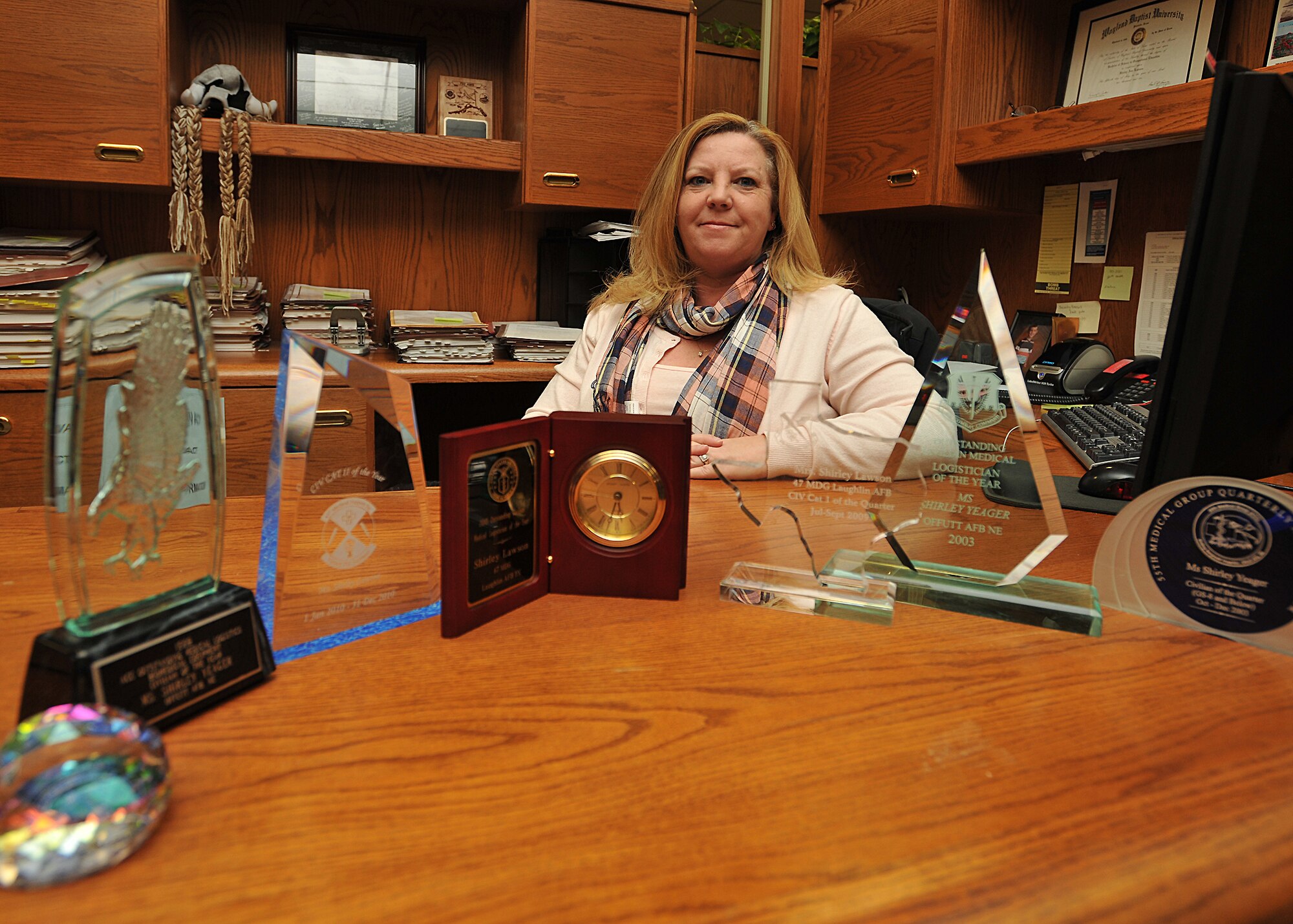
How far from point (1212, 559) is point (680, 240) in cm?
150

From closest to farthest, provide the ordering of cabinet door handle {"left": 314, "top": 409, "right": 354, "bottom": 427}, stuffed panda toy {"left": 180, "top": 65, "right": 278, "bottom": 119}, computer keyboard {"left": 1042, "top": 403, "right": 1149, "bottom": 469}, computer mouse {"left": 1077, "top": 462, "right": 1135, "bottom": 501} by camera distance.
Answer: cabinet door handle {"left": 314, "top": 409, "right": 354, "bottom": 427}
computer mouse {"left": 1077, "top": 462, "right": 1135, "bottom": 501}
computer keyboard {"left": 1042, "top": 403, "right": 1149, "bottom": 469}
stuffed panda toy {"left": 180, "top": 65, "right": 278, "bottom": 119}

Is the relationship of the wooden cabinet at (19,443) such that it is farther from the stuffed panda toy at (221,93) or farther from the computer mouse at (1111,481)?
the computer mouse at (1111,481)

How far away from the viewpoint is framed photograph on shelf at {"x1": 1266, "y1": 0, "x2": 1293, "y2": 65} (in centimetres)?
178

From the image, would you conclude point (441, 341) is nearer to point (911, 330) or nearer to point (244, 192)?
point (244, 192)

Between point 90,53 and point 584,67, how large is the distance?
1273 millimetres

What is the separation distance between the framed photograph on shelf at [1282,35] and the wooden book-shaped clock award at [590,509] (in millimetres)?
1815

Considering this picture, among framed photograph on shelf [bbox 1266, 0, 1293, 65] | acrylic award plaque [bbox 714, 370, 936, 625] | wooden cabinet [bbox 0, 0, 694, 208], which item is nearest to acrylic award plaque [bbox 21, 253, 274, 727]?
acrylic award plaque [bbox 714, 370, 936, 625]

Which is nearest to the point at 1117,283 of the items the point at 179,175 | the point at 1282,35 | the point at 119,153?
the point at 1282,35

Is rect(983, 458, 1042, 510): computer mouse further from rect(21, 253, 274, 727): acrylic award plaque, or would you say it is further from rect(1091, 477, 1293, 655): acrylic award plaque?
rect(21, 253, 274, 727): acrylic award plaque

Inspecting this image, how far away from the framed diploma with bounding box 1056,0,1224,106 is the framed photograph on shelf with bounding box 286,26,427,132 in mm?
1876

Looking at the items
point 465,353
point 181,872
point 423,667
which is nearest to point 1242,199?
point 423,667

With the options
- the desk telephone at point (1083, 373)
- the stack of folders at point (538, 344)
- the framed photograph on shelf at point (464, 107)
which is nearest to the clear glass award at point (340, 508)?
the desk telephone at point (1083, 373)

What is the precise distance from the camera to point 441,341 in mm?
2457

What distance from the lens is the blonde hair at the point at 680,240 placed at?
1932 millimetres
